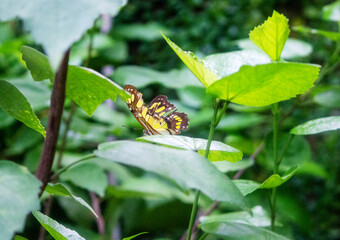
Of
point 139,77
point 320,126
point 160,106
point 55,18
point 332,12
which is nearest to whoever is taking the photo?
point 55,18

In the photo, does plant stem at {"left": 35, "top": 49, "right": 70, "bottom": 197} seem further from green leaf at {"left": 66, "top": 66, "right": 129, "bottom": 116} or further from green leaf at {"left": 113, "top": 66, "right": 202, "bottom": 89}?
green leaf at {"left": 113, "top": 66, "right": 202, "bottom": 89}

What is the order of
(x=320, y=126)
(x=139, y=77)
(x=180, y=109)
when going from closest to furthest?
(x=320, y=126), (x=139, y=77), (x=180, y=109)

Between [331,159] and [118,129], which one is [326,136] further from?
[118,129]

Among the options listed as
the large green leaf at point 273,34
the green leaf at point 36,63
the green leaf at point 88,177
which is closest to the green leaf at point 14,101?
the green leaf at point 36,63

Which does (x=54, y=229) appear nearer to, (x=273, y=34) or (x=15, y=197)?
(x=15, y=197)

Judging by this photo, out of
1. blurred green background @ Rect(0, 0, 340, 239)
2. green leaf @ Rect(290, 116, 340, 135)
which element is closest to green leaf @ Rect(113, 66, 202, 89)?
blurred green background @ Rect(0, 0, 340, 239)

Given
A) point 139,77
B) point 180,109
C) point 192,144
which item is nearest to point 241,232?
point 192,144

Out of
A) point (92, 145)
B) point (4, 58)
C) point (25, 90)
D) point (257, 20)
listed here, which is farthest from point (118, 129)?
point (257, 20)
